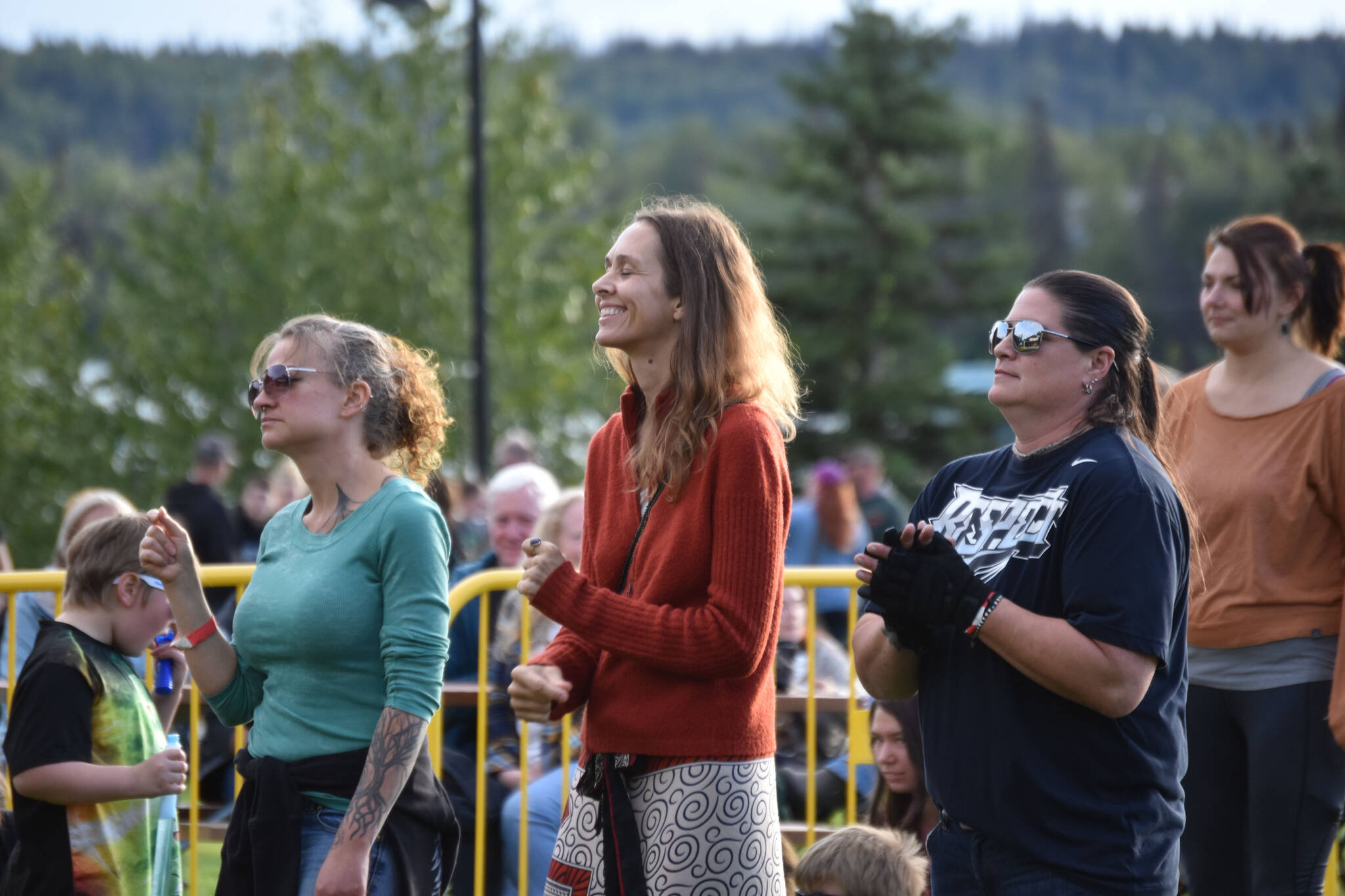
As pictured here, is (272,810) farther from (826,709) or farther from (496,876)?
(826,709)

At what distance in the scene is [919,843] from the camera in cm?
398

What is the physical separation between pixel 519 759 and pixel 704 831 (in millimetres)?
2416

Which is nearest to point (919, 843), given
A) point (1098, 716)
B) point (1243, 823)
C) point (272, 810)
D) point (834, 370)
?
point (1243, 823)

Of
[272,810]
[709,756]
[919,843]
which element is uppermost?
[709,756]

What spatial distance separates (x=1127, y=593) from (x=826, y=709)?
264cm

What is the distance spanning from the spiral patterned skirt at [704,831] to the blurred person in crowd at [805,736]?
2329 millimetres

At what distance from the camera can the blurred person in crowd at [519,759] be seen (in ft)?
14.8

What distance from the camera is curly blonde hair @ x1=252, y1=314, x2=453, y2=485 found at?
2959mm

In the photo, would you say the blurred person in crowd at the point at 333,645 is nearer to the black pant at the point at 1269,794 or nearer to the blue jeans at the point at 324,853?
the blue jeans at the point at 324,853

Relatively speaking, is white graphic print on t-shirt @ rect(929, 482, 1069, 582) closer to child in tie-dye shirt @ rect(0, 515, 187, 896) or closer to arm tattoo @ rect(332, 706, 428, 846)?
arm tattoo @ rect(332, 706, 428, 846)

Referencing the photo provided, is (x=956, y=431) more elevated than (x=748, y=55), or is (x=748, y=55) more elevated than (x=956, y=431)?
(x=748, y=55)

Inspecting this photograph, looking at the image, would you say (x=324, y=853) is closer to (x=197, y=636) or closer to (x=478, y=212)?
(x=197, y=636)

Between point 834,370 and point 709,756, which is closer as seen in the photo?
point 709,756

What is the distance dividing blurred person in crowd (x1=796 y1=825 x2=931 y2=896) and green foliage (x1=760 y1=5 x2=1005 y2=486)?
64.9 feet
